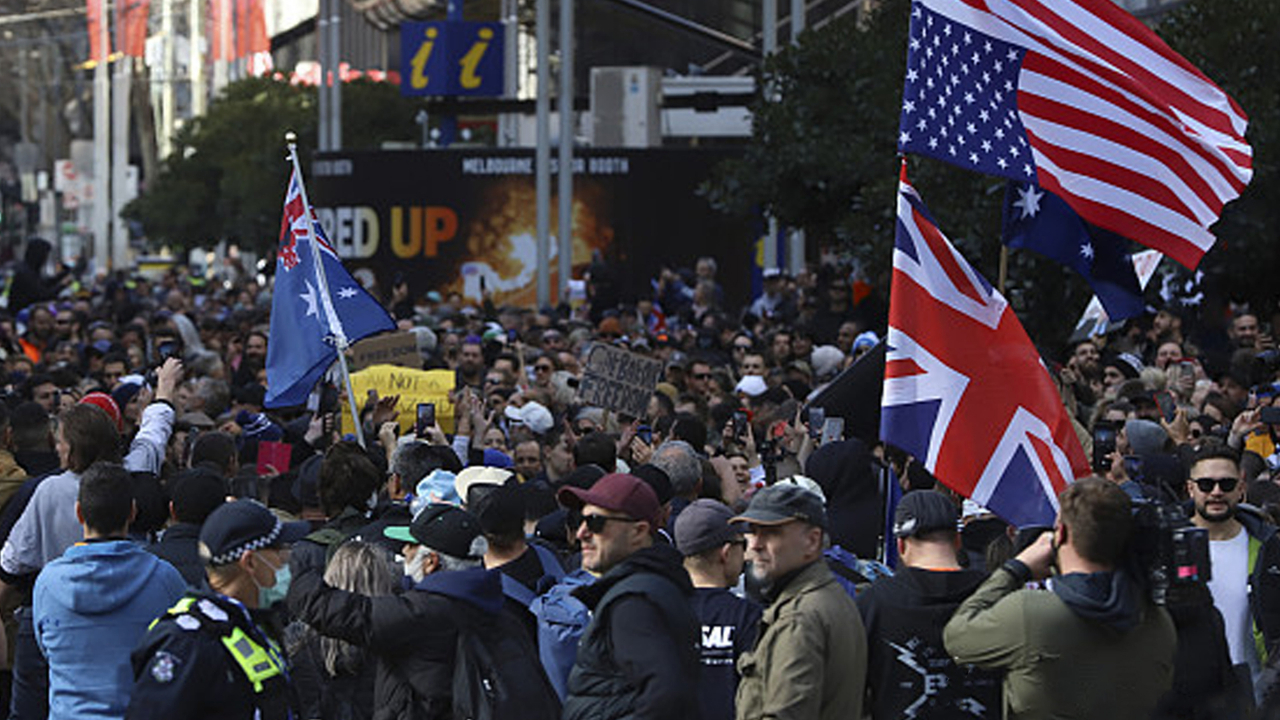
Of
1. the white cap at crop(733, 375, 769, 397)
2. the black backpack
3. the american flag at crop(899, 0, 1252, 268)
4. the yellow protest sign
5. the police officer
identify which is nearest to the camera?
the police officer

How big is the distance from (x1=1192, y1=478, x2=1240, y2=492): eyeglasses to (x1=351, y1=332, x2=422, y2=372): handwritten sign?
7.26 metres

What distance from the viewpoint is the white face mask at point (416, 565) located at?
823 cm

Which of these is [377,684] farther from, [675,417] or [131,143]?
[131,143]

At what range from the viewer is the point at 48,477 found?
9.33m

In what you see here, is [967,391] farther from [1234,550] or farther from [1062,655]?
[1062,655]

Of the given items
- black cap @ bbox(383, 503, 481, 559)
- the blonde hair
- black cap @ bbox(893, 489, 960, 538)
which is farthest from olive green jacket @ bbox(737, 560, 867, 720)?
the blonde hair

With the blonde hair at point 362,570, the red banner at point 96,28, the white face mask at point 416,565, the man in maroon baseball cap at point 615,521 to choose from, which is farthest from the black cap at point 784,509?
the red banner at point 96,28

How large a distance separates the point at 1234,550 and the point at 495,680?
2.84 m

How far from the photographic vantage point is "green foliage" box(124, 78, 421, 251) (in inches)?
2474

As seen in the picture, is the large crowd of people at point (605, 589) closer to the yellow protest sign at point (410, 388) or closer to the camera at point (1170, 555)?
the camera at point (1170, 555)

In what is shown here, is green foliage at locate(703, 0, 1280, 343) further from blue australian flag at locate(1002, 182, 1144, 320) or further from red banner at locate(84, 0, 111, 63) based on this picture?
red banner at locate(84, 0, 111, 63)

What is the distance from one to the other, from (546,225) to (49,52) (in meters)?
94.4

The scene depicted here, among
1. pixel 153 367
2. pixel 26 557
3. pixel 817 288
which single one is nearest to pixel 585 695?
pixel 26 557

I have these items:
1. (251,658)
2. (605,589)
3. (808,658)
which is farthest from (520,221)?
(251,658)
